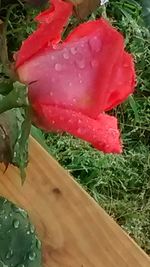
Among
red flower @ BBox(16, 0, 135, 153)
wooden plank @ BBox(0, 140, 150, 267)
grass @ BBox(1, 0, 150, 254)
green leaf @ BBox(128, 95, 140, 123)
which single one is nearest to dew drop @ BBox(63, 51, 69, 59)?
red flower @ BBox(16, 0, 135, 153)

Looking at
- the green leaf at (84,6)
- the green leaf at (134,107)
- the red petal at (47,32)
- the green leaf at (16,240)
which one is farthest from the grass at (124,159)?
the red petal at (47,32)

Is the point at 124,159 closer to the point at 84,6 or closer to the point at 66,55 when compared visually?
the point at 84,6

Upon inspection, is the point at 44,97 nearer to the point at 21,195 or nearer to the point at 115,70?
the point at 115,70

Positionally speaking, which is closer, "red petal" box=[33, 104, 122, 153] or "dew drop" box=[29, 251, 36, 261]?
"red petal" box=[33, 104, 122, 153]

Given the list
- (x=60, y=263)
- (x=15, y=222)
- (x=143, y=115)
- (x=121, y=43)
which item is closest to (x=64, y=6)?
(x=121, y=43)

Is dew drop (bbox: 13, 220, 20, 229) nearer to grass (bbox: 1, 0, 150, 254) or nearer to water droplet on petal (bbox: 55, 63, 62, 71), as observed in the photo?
water droplet on petal (bbox: 55, 63, 62, 71)
